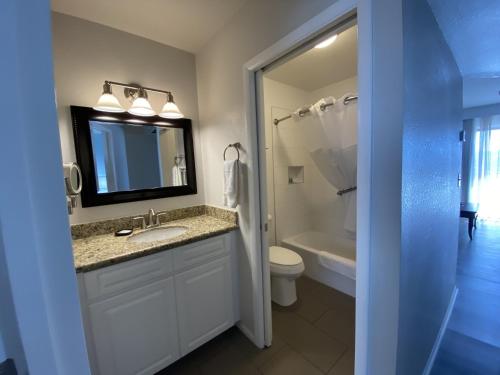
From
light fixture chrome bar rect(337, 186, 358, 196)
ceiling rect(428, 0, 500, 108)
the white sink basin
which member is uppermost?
ceiling rect(428, 0, 500, 108)

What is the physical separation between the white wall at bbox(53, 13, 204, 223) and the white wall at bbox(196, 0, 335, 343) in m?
0.18

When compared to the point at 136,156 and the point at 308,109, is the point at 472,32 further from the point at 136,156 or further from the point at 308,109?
the point at 136,156

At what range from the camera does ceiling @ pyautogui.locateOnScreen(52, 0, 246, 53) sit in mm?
1332

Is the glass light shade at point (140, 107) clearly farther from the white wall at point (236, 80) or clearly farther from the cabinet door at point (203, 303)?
the cabinet door at point (203, 303)

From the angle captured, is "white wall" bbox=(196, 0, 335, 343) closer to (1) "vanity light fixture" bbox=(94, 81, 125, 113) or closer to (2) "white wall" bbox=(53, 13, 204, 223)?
(2) "white wall" bbox=(53, 13, 204, 223)

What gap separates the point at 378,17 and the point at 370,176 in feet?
2.01

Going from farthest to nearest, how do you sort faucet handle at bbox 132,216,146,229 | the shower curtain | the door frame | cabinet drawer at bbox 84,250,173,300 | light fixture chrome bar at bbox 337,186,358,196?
light fixture chrome bar at bbox 337,186,358,196 < the shower curtain < faucet handle at bbox 132,216,146,229 < cabinet drawer at bbox 84,250,173,300 < the door frame

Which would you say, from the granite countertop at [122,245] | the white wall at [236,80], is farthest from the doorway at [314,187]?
the granite countertop at [122,245]

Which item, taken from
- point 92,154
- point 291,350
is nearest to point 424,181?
point 291,350

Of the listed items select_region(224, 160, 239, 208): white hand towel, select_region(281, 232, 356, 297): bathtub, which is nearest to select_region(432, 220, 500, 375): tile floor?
select_region(281, 232, 356, 297): bathtub

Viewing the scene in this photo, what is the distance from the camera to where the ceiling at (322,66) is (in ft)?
5.90

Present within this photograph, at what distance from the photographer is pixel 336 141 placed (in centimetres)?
217

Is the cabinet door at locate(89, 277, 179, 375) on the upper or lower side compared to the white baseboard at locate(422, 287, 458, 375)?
upper

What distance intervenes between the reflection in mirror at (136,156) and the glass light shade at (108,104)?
143 mm
